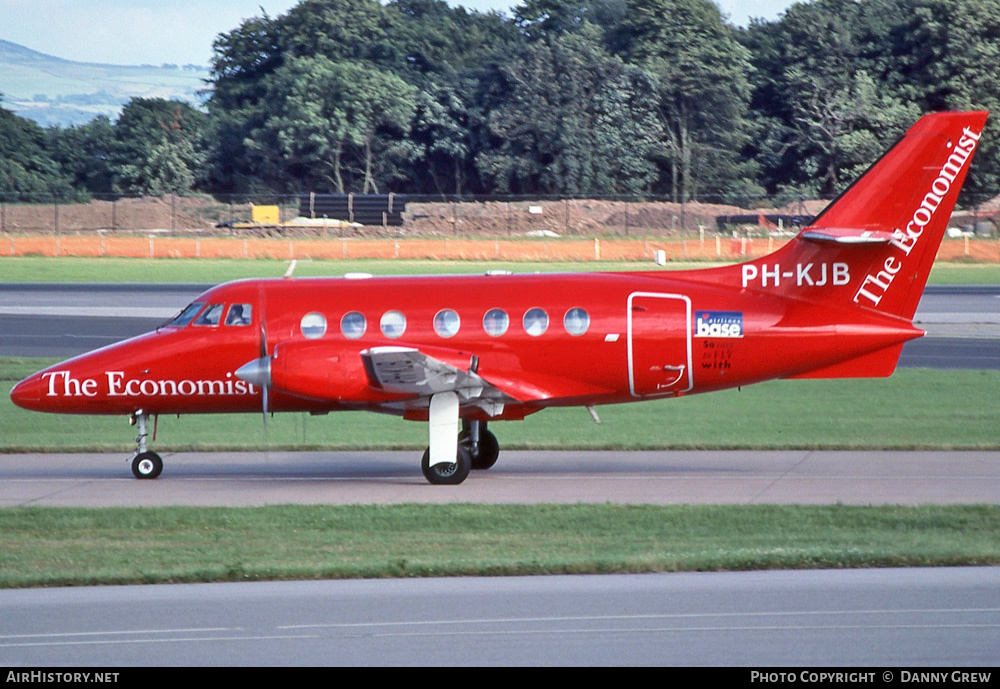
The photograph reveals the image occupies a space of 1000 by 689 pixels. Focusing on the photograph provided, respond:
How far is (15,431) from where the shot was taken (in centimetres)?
2208

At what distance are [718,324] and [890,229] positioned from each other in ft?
8.04

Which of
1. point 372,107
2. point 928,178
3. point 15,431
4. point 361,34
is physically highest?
point 361,34

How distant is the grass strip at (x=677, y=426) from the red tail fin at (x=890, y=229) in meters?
3.52

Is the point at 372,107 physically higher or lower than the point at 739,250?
higher

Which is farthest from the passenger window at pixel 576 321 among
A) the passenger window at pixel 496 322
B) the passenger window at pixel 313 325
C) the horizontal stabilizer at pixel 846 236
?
the passenger window at pixel 313 325

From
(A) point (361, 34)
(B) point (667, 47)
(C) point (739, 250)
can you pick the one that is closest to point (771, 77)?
(B) point (667, 47)

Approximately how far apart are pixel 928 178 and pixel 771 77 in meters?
71.3

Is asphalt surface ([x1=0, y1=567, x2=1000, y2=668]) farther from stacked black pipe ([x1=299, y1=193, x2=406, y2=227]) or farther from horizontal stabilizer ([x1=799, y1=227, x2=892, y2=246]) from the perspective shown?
stacked black pipe ([x1=299, y1=193, x2=406, y2=227])

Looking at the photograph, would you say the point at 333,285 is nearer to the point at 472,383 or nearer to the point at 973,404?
the point at 472,383

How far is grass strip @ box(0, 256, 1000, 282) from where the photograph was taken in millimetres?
57375

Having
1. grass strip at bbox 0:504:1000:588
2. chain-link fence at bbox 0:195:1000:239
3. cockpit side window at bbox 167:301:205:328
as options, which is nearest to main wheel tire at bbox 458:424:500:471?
grass strip at bbox 0:504:1000:588

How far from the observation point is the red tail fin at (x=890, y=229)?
16359mm

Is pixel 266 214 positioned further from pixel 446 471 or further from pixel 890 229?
pixel 890 229

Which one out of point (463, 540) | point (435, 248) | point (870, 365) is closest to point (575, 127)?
point (435, 248)
